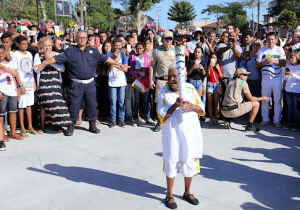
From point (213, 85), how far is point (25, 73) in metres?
3.95

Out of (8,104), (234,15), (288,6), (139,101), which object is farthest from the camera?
(234,15)

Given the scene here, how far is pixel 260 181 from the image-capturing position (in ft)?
14.1

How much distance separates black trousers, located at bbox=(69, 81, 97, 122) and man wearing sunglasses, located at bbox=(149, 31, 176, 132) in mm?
1242

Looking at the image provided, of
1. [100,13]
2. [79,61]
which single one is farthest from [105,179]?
[100,13]

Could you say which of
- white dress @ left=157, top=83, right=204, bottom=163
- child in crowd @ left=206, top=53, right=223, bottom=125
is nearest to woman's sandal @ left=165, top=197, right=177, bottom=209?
white dress @ left=157, top=83, right=204, bottom=163

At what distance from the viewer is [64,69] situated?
6484 mm

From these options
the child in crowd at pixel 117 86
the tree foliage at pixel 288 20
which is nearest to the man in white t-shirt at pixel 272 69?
the child in crowd at pixel 117 86

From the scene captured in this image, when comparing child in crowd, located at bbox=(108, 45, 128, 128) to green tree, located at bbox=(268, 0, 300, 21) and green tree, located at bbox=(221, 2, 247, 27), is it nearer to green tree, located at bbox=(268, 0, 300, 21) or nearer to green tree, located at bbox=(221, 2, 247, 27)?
green tree, located at bbox=(268, 0, 300, 21)

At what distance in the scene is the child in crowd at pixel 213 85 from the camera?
726cm

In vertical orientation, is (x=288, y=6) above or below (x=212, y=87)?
above

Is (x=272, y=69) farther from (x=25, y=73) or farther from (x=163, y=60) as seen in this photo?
(x=25, y=73)

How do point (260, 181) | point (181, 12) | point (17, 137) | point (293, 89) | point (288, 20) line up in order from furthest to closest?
point (181, 12)
point (288, 20)
point (293, 89)
point (17, 137)
point (260, 181)

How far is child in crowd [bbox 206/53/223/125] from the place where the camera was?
23.8ft

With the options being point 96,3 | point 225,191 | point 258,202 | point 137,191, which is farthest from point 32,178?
point 96,3
